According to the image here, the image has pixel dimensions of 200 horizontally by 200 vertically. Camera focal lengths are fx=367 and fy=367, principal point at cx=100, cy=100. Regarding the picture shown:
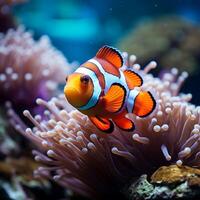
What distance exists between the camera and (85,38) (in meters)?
7.97

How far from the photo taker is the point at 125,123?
189cm

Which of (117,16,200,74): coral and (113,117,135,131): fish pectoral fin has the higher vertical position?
(117,16,200,74): coral

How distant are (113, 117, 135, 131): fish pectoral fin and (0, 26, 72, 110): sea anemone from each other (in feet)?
5.40

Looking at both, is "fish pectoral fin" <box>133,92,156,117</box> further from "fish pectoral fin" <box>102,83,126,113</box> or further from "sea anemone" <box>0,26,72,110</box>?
"sea anemone" <box>0,26,72,110</box>

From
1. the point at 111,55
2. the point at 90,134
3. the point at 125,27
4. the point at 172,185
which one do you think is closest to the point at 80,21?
the point at 125,27

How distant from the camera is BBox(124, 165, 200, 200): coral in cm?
186

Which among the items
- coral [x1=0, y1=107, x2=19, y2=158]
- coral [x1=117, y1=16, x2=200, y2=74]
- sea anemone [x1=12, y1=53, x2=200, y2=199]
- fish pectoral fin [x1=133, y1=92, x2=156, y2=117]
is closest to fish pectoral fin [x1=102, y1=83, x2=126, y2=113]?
fish pectoral fin [x1=133, y1=92, x2=156, y2=117]

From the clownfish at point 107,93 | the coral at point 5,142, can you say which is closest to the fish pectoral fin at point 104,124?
the clownfish at point 107,93


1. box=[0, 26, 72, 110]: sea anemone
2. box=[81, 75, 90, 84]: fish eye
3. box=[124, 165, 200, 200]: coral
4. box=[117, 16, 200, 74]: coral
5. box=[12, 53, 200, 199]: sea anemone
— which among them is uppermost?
box=[117, 16, 200, 74]: coral

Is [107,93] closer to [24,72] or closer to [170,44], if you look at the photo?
[24,72]

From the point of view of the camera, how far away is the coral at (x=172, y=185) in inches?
73.3

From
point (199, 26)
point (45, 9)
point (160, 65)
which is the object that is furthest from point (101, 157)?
point (45, 9)

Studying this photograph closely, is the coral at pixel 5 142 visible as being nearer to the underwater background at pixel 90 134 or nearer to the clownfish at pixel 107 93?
the underwater background at pixel 90 134

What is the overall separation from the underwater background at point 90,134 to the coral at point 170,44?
15mm
